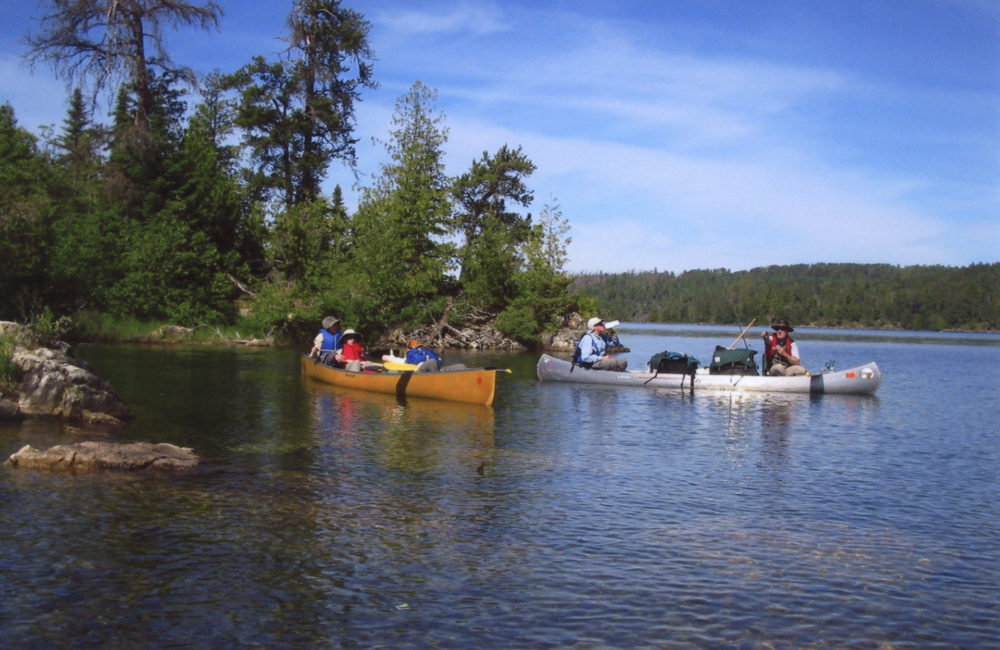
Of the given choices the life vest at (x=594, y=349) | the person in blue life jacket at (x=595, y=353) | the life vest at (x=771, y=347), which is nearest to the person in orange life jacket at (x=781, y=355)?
the life vest at (x=771, y=347)

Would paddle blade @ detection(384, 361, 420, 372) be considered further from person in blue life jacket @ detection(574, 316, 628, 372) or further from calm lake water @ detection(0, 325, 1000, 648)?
calm lake water @ detection(0, 325, 1000, 648)

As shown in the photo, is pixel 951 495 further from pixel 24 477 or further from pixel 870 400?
pixel 870 400

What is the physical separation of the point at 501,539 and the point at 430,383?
38.0ft

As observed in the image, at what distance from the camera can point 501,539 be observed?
832 cm

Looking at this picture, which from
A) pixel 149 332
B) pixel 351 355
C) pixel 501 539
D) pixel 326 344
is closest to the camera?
pixel 501 539

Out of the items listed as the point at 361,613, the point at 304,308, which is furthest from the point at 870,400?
the point at 304,308

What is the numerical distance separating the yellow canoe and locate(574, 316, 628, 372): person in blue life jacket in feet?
21.4

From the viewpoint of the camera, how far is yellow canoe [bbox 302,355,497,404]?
19.0 meters

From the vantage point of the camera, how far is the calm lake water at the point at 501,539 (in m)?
6.16

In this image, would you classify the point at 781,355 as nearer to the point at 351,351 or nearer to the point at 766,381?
the point at 766,381

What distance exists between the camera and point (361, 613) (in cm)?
631

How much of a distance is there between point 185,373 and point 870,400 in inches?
758

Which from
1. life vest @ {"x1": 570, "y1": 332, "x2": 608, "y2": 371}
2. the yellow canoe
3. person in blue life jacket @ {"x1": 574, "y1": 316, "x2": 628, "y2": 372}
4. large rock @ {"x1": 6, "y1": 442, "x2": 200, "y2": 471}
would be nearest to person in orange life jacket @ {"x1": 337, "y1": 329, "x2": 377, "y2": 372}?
the yellow canoe

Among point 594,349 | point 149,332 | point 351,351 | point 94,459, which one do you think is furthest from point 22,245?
point 94,459
